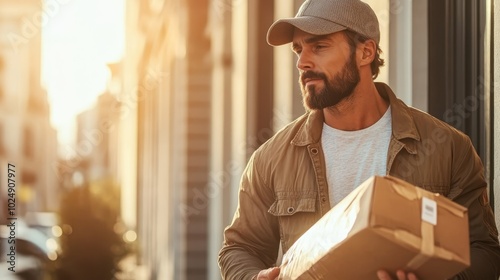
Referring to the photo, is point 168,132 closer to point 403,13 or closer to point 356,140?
point 403,13

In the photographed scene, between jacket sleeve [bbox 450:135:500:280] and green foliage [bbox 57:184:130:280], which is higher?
jacket sleeve [bbox 450:135:500:280]

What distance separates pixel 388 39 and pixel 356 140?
2.82 metres

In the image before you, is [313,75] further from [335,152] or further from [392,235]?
[392,235]

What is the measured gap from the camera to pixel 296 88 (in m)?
9.07

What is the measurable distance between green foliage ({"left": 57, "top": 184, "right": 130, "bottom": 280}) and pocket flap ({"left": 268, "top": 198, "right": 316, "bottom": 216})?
1528 centimetres

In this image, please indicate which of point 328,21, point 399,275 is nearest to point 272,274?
point 399,275

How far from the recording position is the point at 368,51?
4129mm

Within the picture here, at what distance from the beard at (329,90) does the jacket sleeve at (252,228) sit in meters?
0.37

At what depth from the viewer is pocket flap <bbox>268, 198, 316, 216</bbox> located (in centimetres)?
385

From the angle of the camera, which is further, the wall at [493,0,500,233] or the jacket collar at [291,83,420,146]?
the wall at [493,0,500,233]

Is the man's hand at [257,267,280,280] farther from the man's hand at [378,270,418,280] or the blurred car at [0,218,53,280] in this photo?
the blurred car at [0,218,53,280]

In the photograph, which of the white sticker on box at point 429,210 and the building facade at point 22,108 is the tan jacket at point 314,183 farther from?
the building facade at point 22,108

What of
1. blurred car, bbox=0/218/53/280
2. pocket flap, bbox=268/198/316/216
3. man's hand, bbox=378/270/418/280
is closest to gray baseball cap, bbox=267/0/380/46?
pocket flap, bbox=268/198/316/216

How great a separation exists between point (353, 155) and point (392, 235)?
3.55 ft
